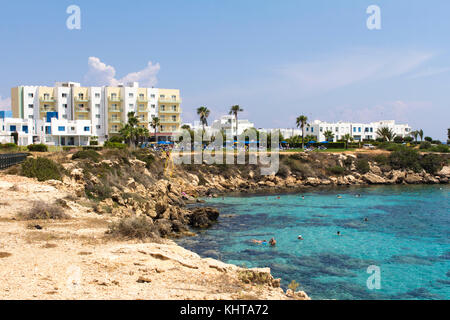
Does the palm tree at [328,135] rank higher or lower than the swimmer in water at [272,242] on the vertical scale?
higher

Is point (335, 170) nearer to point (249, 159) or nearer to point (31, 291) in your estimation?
point (249, 159)

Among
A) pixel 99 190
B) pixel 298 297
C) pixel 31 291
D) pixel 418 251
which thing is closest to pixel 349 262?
pixel 418 251

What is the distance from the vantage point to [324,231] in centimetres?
2969

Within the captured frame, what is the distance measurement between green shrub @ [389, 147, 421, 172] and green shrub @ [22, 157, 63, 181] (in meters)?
61.3

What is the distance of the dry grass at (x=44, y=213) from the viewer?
17750 mm

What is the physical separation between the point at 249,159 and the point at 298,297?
180ft

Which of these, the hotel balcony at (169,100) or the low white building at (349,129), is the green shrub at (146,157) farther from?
the low white building at (349,129)

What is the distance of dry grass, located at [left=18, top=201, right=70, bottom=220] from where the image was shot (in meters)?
17.8

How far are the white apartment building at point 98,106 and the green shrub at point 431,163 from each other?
2190 inches

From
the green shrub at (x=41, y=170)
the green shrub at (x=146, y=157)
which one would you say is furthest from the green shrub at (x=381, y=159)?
the green shrub at (x=41, y=170)

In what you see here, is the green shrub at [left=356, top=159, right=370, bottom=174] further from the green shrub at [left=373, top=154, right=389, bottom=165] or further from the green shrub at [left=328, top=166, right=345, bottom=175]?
the green shrub at [left=328, top=166, right=345, bottom=175]

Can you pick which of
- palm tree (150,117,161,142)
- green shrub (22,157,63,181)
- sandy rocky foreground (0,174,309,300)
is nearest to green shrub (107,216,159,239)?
sandy rocky foreground (0,174,309,300)

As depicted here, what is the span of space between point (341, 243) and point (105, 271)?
19.3m

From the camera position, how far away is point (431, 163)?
7075cm
